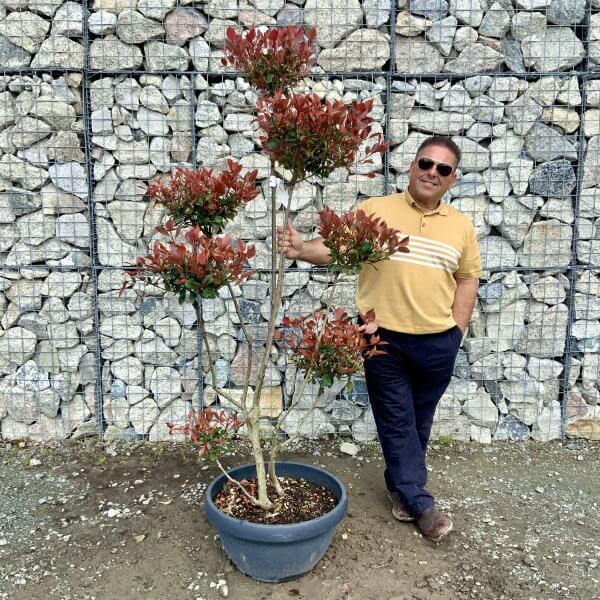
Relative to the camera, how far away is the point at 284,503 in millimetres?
2723

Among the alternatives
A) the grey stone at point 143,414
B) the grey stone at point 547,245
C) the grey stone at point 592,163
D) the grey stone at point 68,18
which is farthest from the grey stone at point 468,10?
the grey stone at point 143,414

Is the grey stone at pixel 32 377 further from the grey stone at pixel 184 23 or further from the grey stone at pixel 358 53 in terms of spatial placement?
the grey stone at pixel 358 53

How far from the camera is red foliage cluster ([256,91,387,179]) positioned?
2225 millimetres

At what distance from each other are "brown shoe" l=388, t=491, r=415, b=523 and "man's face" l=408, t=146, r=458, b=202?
1.50m

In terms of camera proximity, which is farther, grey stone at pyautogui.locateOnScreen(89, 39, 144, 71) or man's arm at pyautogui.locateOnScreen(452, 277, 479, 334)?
grey stone at pyautogui.locateOnScreen(89, 39, 144, 71)

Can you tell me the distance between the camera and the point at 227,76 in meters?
3.69

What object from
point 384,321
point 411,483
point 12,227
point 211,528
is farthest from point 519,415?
point 12,227

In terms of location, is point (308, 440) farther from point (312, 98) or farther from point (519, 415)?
point (312, 98)

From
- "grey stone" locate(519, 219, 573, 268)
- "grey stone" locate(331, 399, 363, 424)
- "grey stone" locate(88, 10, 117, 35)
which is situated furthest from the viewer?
"grey stone" locate(331, 399, 363, 424)

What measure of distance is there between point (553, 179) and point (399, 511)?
7.26ft

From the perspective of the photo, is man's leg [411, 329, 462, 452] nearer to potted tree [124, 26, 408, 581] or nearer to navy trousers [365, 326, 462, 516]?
navy trousers [365, 326, 462, 516]

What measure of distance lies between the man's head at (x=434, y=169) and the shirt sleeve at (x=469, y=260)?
0.95 ft

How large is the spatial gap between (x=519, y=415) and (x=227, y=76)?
282cm

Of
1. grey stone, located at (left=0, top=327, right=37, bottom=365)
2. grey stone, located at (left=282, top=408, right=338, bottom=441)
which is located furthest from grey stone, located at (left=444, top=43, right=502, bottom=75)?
grey stone, located at (left=0, top=327, right=37, bottom=365)
